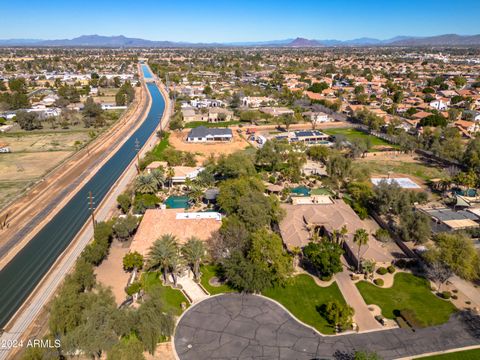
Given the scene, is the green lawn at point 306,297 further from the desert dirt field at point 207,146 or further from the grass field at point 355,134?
the grass field at point 355,134


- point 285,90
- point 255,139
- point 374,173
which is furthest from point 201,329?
point 285,90

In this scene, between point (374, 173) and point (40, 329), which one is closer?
point (40, 329)

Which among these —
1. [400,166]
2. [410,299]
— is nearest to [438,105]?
[400,166]

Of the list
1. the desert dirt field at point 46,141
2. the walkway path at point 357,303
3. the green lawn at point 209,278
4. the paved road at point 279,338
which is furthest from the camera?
the desert dirt field at point 46,141

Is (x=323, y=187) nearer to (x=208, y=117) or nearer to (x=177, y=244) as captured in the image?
(x=177, y=244)

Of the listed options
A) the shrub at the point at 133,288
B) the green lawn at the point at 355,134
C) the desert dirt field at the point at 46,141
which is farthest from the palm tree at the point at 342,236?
the desert dirt field at the point at 46,141

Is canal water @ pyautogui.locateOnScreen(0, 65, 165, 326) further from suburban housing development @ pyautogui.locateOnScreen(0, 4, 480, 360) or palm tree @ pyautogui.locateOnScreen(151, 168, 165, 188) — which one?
palm tree @ pyautogui.locateOnScreen(151, 168, 165, 188)

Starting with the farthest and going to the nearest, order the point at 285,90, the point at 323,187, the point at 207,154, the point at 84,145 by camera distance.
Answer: the point at 285,90 < the point at 84,145 < the point at 207,154 < the point at 323,187
